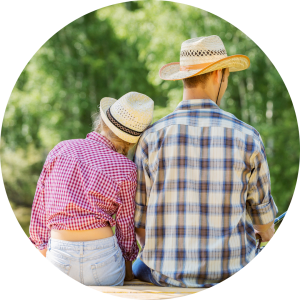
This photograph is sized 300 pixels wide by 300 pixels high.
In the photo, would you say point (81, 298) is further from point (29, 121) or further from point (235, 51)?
point (29, 121)

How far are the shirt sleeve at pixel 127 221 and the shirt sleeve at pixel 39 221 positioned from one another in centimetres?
38

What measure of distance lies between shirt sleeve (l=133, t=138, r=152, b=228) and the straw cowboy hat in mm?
81

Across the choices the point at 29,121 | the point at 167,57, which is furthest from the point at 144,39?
the point at 29,121

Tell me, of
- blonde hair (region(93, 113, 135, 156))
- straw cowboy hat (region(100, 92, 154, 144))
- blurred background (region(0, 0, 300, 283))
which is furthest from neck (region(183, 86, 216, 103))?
blurred background (region(0, 0, 300, 283))

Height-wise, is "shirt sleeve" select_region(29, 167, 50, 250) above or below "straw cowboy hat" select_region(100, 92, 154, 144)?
below

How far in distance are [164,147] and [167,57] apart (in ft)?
25.3

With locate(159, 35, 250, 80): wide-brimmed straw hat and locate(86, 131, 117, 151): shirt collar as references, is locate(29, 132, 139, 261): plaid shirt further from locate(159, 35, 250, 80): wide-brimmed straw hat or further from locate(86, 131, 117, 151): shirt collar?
locate(159, 35, 250, 80): wide-brimmed straw hat

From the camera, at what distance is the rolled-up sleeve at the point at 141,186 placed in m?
1.99

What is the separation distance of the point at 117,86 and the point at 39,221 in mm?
9542

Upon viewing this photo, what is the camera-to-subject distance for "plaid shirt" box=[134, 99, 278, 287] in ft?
6.08

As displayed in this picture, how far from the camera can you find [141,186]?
2037 mm

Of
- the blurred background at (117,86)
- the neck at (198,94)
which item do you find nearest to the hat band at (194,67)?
the neck at (198,94)

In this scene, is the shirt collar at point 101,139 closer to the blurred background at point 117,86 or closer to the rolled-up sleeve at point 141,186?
the rolled-up sleeve at point 141,186

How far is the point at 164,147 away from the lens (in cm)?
189
